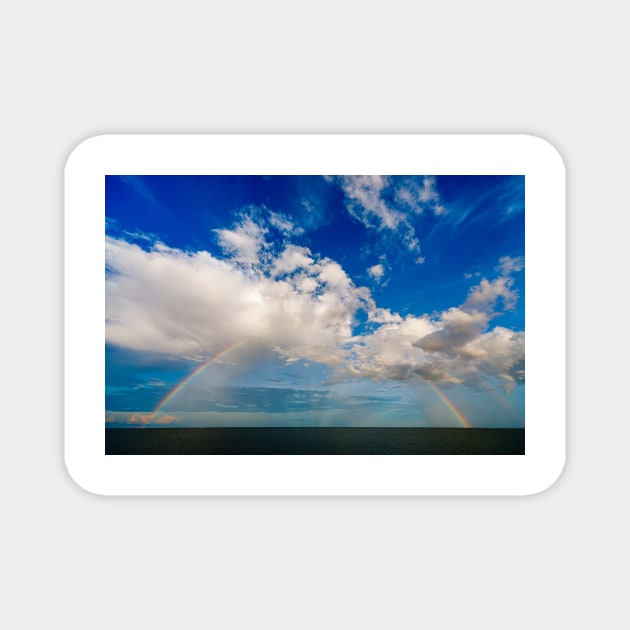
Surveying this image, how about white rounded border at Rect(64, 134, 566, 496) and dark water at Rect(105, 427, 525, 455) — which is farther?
dark water at Rect(105, 427, 525, 455)

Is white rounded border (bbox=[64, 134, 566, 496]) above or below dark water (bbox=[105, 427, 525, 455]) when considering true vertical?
above

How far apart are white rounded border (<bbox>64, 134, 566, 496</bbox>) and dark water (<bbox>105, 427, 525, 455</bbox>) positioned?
0.17 meters

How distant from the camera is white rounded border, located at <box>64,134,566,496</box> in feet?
7.02

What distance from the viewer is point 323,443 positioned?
11812 mm
